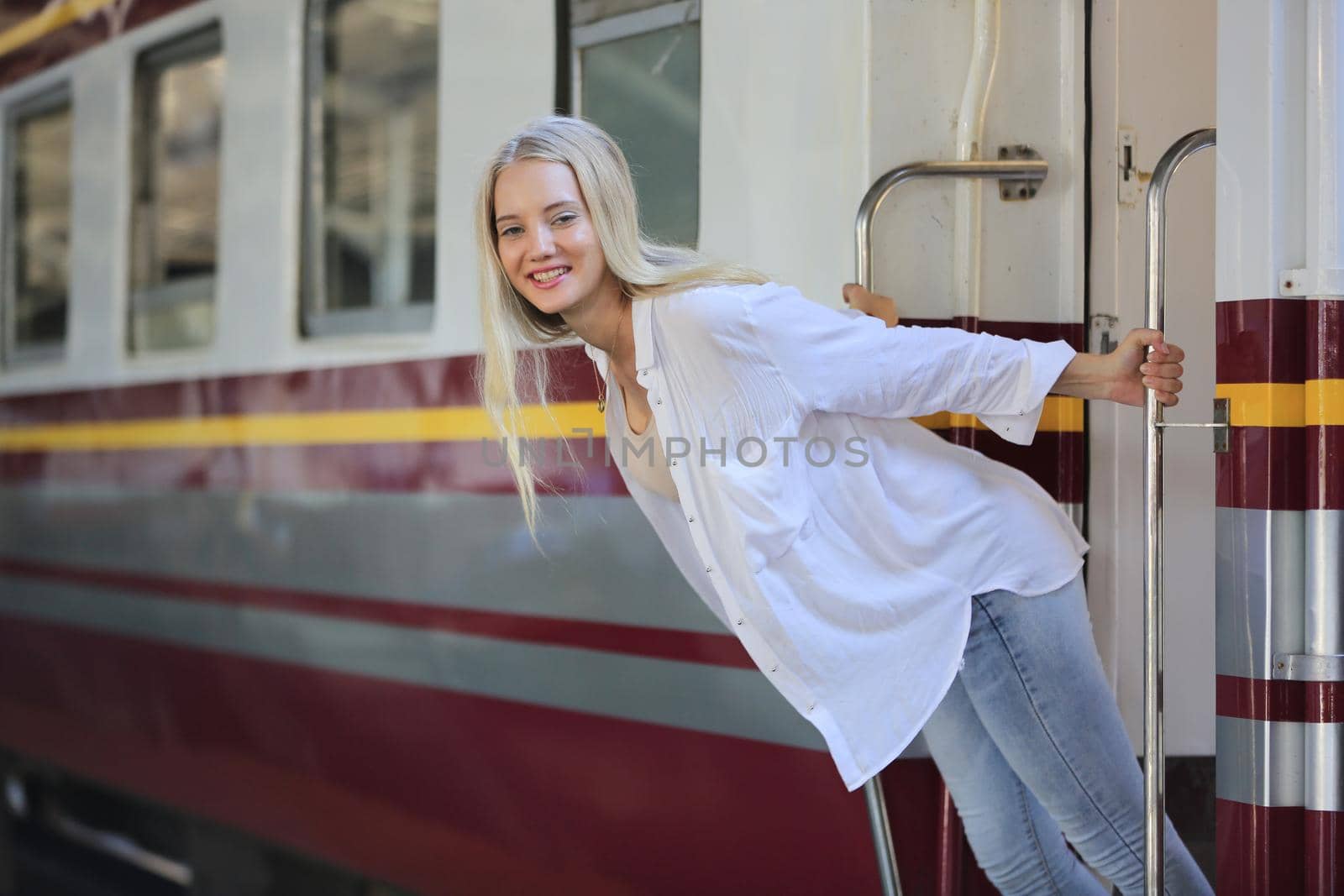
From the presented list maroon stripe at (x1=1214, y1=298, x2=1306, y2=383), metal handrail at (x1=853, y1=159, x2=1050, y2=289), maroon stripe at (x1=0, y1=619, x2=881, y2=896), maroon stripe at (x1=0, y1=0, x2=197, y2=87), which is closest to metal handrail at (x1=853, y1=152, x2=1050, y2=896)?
metal handrail at (x1=853, y1=159, x2=1050, y2=289)

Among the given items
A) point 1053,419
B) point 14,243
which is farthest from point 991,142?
point 14,243

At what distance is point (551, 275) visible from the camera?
1.89m

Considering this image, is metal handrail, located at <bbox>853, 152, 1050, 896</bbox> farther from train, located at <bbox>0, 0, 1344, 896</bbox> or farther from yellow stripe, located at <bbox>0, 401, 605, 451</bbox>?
yellow stripe, located at <bbox>0, 401, 605, 451</bbox>

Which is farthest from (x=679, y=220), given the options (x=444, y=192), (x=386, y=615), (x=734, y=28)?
Answer: (x=386, y=615)

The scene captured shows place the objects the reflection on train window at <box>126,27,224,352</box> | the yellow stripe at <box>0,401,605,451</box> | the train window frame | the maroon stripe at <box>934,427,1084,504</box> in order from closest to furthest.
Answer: the maroon stripe at <box>934,427,1084,504</box>
the yellow stripe at <box>0,401,605,451</box>
the reflection on train window at <box>126,27,224,352</box>
the train window frame

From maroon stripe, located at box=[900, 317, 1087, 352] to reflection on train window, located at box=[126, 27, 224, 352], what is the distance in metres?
2.07

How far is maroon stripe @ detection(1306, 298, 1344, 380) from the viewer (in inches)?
71.0

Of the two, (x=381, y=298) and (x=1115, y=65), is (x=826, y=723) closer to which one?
(x=1115, y=65)

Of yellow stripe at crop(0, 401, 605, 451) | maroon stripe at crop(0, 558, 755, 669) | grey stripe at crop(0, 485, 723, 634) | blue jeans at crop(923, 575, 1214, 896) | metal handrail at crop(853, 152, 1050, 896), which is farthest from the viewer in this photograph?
yellow stripe at crop(0, 401, 605, 451)

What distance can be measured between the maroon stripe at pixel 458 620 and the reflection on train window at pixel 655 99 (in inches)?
27.0

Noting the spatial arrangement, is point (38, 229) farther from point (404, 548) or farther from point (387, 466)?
point (404, 548)

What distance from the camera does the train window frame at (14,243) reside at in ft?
14.1

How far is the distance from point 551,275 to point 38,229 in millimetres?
3253

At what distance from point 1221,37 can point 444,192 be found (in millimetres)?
1539
